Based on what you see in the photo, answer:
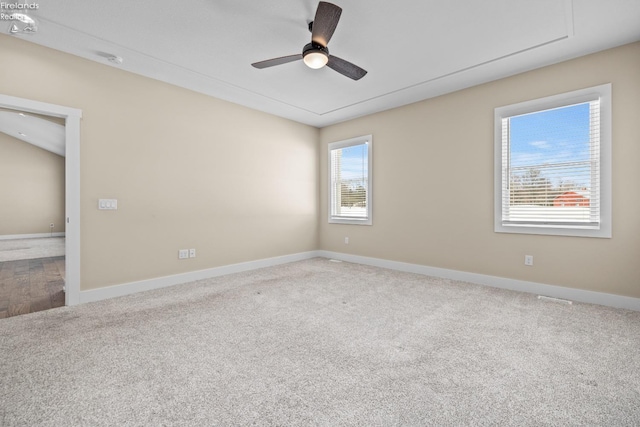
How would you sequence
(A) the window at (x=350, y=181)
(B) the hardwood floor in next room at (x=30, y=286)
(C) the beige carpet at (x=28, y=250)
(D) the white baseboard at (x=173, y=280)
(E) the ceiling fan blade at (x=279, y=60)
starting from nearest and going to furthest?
(E) the ceiling fan blade at (x=279, y=60)
(B) the hardwood floor in next room at (x=30, y=286)
(D) the white baseboard at (x=173, y=280)
(A) the window at (x=350, y=181)
(C) the beige carpet at (x=28, y=250)

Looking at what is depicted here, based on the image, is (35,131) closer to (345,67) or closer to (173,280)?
(173,280)

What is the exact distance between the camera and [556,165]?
3301 mm

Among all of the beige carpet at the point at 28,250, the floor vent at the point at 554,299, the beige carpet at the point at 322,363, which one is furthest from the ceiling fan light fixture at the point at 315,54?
the beige carpet at the point at 28,250

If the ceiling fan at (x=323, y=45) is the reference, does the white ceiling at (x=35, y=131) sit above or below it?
above

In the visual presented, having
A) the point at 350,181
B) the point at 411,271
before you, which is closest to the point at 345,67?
the point at 350,181

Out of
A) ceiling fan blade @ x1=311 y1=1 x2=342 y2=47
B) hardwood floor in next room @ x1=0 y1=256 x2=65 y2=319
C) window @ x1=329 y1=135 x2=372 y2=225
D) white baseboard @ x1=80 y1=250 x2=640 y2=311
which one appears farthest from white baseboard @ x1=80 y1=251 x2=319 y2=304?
ceiling fan blade @ x1=311 y1=1 x2=342 y2=47

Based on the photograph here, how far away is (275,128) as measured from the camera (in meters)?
5.16

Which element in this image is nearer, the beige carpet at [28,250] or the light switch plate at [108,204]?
the light switch plate at [108,204]

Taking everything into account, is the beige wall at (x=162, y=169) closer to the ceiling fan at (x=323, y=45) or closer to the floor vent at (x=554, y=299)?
the ceiling fan at (x=323, y=45)

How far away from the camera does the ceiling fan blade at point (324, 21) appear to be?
2.02 metres

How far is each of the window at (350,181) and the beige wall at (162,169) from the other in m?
0.88

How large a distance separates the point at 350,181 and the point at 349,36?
9.93 ft

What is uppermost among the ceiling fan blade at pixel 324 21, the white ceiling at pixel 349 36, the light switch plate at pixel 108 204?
the white ceiling at pixel 349 36

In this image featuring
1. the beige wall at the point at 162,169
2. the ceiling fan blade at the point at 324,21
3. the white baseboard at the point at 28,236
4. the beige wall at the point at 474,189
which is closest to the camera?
the ceiling fan blade at the point at 324,21
